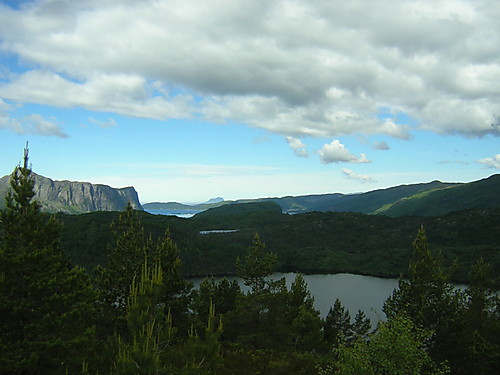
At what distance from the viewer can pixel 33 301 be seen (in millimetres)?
21406

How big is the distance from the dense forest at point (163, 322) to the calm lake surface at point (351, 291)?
5191 centimetres

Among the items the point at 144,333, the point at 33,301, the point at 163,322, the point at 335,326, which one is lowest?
the point at 335,326

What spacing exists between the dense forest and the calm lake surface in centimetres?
5191

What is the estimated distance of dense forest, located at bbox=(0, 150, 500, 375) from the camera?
45.3ft

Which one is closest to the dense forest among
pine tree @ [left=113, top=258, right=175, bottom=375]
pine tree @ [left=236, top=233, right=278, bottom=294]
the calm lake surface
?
pine tree @ [left=113, top=258, right=175, bottom=375]

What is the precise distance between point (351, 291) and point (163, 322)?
137 metres

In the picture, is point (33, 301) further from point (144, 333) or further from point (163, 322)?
point (144, 333)

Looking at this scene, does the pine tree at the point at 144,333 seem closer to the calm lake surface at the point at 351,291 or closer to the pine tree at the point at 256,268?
the pine tree at the point at 256,268

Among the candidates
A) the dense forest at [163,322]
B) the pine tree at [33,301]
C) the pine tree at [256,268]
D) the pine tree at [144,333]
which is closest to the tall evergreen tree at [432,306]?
the dense forest at [163,322]

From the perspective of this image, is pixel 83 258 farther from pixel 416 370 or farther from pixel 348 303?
pixel 416 370

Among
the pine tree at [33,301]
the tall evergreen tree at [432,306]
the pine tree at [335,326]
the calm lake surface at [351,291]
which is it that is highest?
the pine tree at [33,301]

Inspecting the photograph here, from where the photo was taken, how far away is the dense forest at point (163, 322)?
13.8 m

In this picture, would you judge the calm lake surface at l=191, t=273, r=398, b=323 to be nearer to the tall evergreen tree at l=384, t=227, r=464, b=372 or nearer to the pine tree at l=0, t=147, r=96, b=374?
the tall evergreen tree at l=384, t=227, r=464, b=372

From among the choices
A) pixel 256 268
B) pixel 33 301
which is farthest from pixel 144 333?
pixel 256 268
